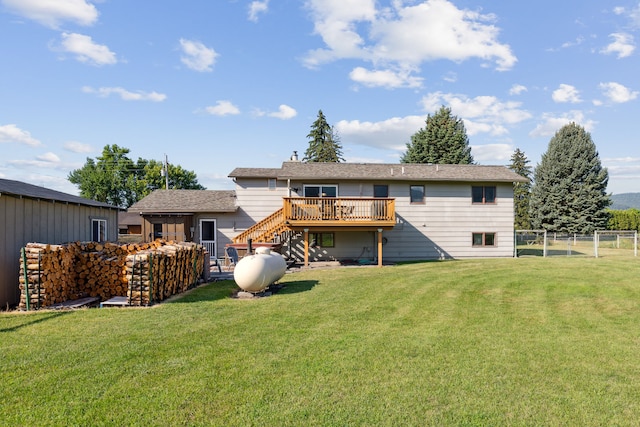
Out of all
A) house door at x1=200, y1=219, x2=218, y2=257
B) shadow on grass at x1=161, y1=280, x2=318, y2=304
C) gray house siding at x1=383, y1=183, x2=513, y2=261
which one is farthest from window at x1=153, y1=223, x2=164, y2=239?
gray house siding at x1=383, y1=183, x2=513, y2=261

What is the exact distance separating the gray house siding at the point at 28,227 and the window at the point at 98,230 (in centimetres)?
48

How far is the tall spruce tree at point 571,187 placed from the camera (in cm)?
3378

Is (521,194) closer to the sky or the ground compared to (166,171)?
closer to the ground

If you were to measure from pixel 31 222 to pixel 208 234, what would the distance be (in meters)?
9.40

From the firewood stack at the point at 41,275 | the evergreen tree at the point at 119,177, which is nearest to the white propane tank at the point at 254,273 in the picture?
the firewood stack at the point at 41,275

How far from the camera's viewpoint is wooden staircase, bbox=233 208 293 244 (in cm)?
1630

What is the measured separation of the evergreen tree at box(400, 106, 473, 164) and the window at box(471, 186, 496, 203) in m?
21.2

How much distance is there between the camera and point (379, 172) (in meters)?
18.4

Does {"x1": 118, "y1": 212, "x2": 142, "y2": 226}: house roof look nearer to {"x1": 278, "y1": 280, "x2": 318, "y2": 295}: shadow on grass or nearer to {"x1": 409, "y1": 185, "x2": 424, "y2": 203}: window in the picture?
{"x1": 409, "y1": 185, "x2": 424, "y2": 203}: window

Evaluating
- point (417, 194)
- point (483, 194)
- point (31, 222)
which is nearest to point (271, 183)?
point (417, 194)

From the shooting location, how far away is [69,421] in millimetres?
3488

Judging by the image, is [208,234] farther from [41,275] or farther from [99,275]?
[41,275]

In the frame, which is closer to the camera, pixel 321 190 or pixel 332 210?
pixel 332 210

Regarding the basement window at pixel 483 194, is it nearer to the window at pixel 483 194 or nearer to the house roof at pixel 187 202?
the window at pixel 483 194
